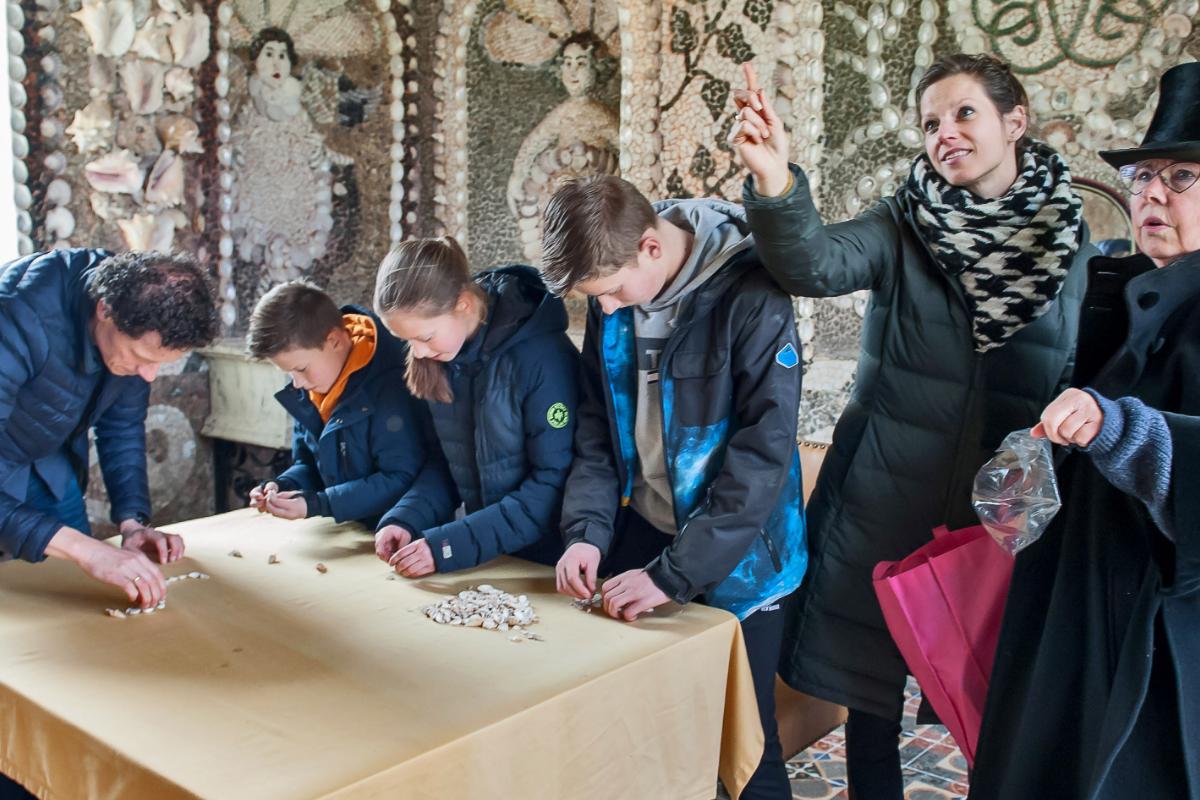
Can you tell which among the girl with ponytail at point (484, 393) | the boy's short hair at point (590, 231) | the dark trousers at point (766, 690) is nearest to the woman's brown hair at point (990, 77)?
the boy's short hair at point (590, 231)

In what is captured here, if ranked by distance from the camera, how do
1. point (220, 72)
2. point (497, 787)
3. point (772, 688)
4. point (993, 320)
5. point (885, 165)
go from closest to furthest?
point (497, 787), point (993, 320), point (772, 688), point (885, 165), point (220, 72)

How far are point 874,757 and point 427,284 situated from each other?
1.28 metres

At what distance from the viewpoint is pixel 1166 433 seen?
4.24 ft

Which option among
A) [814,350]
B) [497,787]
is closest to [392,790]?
[497,787]

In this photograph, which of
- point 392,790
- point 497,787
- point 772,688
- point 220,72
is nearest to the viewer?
point 392,790

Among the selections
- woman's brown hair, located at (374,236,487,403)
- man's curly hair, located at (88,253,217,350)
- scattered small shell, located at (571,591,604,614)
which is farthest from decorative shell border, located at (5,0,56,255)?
scattered small shell, located at (571,591,604,614)

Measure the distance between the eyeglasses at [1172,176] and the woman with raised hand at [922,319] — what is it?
0.29 meters

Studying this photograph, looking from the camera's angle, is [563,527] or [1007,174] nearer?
[1007,174]

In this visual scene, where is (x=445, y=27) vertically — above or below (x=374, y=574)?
above

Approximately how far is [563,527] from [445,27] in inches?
134

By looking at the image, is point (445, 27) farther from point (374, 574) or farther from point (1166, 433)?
point (1166, 433)

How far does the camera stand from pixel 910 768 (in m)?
2.72

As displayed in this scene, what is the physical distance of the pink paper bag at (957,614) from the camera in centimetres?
168

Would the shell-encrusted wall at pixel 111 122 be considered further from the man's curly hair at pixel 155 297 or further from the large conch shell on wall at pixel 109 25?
the man's curly hair at pixel 155 297
